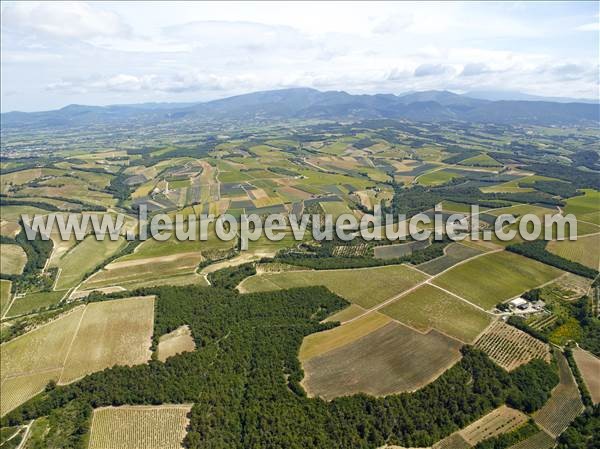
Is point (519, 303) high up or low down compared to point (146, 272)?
down

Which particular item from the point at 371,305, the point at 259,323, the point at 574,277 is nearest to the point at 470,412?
the point at 371,305

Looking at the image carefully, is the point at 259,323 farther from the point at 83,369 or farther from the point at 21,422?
the point at 21,422

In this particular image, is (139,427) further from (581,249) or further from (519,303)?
(581,249)

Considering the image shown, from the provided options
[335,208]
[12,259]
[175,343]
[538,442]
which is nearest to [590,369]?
[538,442]

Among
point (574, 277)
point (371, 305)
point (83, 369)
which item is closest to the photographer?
point (83, 369)

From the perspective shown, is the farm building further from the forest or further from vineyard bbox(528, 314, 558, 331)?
the forest
